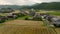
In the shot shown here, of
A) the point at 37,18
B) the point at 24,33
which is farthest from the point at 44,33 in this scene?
the point at 37,18

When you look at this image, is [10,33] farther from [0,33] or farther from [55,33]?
[55,33]

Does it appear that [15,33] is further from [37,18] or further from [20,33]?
[37,18]

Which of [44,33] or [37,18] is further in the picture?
[37,18]

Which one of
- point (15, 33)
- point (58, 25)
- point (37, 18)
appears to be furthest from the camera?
point (37, 18)

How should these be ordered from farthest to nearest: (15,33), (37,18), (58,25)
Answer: (37,18) < (58,25) < (15,33)

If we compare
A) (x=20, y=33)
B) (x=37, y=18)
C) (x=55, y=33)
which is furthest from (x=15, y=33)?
(x=37, y=18)

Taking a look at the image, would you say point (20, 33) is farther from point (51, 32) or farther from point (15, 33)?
point (51, 32)

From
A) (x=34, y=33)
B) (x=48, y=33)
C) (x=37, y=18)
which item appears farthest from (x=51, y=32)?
(x=37, y=18)

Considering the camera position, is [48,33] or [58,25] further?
[58,25]
